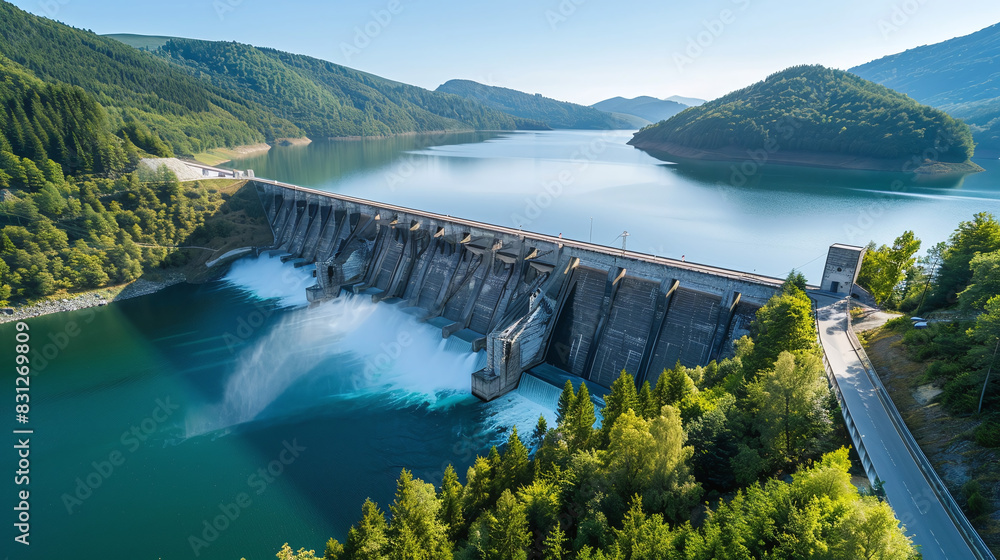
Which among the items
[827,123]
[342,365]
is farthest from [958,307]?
[827,123]

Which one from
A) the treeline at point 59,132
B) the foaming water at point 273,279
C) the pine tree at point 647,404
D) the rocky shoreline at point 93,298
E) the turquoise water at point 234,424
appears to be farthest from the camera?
the treeline at point 59,132

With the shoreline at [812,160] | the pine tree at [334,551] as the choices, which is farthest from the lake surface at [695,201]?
the pine tree at [334,551]

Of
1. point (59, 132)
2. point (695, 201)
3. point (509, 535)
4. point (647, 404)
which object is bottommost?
point (509, 535)

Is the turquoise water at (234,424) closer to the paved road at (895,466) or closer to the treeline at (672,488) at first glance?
the treeline at (672,488)

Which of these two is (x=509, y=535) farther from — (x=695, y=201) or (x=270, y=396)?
(x=695, y=201)

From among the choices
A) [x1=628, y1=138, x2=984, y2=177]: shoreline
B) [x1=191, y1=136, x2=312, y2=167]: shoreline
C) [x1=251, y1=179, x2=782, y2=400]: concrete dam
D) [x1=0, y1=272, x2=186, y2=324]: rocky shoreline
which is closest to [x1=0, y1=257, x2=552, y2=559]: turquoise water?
[x1=0, y1=272, x2=186, y2=324]: rocky shoreline

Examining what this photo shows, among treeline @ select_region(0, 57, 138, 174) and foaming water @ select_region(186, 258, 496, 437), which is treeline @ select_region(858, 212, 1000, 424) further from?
Result: treeline @ select_region(0, 57, 138, 174)

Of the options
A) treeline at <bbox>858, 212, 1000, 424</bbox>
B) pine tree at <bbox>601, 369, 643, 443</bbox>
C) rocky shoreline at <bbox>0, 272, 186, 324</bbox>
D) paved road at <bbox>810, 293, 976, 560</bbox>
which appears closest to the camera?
paved road at <bbox>810, 293, 976, 560</bbox>
